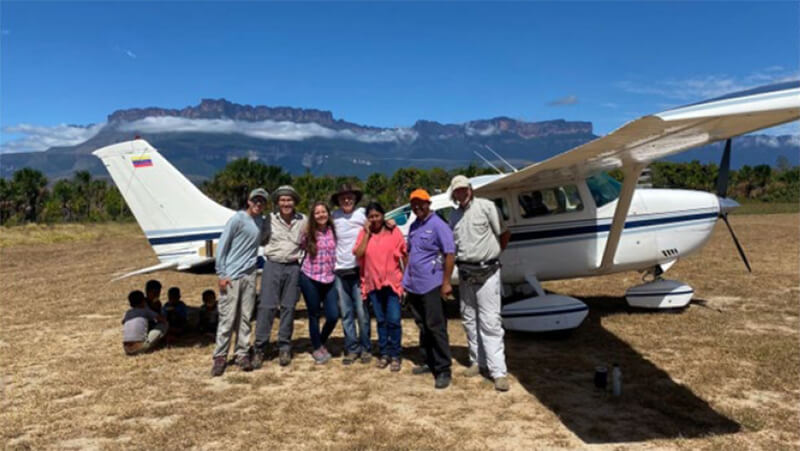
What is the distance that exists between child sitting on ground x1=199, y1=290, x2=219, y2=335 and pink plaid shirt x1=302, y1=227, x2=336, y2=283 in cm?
235

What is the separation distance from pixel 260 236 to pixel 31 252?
750 inches

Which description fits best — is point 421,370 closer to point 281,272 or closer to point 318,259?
point 318,259

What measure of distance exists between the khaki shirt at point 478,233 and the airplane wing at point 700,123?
864mm

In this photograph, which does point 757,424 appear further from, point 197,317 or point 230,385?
point 197,317

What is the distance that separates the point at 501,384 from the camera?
4.49m

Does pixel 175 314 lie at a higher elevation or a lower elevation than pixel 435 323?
lower

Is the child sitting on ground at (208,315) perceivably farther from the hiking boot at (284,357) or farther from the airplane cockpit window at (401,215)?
the airplane cockpit window at (401,215)

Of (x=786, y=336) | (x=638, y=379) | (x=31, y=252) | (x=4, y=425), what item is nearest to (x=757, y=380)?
(x=638, y=379)

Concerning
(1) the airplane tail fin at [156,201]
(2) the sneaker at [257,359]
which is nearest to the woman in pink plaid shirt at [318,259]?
(2) the sneaker at [257,359]

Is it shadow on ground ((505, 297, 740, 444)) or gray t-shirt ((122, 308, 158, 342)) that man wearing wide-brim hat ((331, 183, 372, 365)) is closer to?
shadow on ground ((505, 297, 740, 444))

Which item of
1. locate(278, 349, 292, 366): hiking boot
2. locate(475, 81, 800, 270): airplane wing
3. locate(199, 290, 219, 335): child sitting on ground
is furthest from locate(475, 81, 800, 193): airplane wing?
locate(199, 290, 219, 335): child sitting on ground

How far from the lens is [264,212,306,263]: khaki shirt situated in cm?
515

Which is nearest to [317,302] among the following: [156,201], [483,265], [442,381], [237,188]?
[442,381]

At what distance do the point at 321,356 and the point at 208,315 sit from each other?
228 cm
